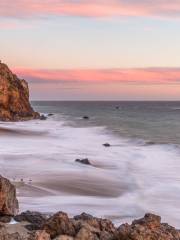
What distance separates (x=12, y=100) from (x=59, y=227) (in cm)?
8837

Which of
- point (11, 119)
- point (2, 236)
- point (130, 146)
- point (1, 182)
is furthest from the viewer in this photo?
point (11, 119)

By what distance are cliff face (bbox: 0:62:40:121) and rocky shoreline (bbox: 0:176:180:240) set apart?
8147 cm

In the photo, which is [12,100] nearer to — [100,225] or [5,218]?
[5,218]

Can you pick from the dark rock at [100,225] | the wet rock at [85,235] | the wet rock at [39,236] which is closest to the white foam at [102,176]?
the dark rock at [100,225]

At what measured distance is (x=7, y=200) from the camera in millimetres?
18328

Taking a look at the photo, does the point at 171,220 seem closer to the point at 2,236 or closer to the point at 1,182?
the point at 1,182

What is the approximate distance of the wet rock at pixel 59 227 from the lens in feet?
49.1

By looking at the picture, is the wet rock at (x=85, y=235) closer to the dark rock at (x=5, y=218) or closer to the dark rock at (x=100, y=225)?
the dark rock at (x=100, y=225)

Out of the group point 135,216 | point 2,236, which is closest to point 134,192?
point 135,216

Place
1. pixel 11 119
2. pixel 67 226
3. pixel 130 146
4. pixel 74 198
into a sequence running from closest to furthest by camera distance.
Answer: pixel 67 226
pixel 74 198
pixel 130 146
pixel 11 119

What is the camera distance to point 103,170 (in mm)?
37219

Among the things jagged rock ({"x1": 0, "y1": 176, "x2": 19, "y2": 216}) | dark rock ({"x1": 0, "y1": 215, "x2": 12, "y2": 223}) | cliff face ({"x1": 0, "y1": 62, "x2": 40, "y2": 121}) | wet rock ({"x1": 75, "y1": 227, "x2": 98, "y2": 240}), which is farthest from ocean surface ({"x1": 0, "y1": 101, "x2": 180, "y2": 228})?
cliff face ({"x1": 0, "y1": 62, "x2": 40, "y2": 121})

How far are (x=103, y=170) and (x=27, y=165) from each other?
588 cm

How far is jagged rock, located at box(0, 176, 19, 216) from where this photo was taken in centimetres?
1809
